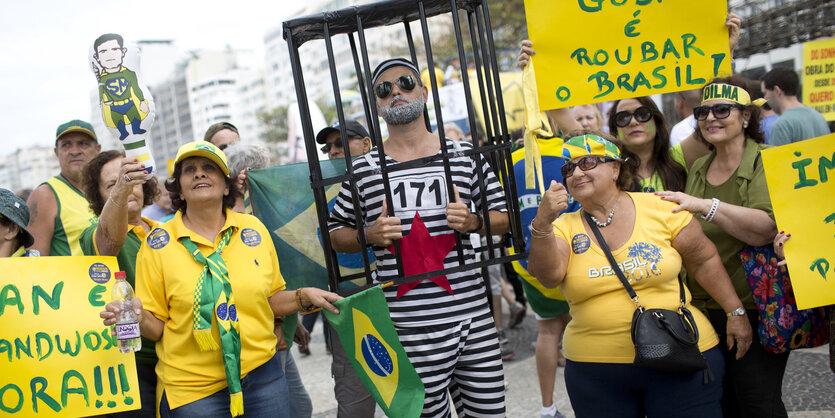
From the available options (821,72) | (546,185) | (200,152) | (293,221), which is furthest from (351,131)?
(821,72)

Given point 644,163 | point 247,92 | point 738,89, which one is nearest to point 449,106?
point 644,163

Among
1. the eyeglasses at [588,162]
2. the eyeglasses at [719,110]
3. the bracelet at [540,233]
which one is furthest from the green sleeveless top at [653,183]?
the bracelet at [540,233]

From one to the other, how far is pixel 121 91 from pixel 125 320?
965 mm

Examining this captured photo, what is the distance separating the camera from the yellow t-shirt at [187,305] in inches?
108

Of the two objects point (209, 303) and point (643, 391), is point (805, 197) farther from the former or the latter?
point (209, 303)

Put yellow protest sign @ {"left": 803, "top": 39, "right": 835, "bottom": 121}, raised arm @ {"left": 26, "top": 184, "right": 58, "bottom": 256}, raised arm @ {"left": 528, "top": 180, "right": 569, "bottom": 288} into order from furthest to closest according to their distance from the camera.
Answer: yellow protest sign @ {"left": 803, "top": 39, "right": 835, "bottom": 121} → raised arm @ {"left": 26, "top": 184, "right": 58, "bottom": 256} → raised arm @ {"left": 528, "top": 180, "right": 569, "bottom": 288}

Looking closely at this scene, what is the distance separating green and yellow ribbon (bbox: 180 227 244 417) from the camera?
2.70 meters

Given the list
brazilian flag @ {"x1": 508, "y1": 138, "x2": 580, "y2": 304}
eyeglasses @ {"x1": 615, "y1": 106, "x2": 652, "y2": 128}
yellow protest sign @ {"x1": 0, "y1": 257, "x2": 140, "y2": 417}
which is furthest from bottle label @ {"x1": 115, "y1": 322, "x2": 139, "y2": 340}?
eyeglasses @ {"x1": 615, "y1": 106, "x2": 652, "y2": 128}

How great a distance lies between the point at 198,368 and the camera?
276cm

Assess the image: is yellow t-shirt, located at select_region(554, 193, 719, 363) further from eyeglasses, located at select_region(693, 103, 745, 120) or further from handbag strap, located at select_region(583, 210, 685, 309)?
eyeglasses, located at select_region(693, 103, 745, 120)

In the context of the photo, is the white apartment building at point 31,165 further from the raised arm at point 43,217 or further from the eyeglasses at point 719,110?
the eyeglasses at point 719,110

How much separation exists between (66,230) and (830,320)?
3.97 m

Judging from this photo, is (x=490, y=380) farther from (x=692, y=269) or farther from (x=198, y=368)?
(x=198, y=368)

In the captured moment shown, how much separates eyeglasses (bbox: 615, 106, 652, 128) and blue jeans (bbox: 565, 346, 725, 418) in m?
1.42
